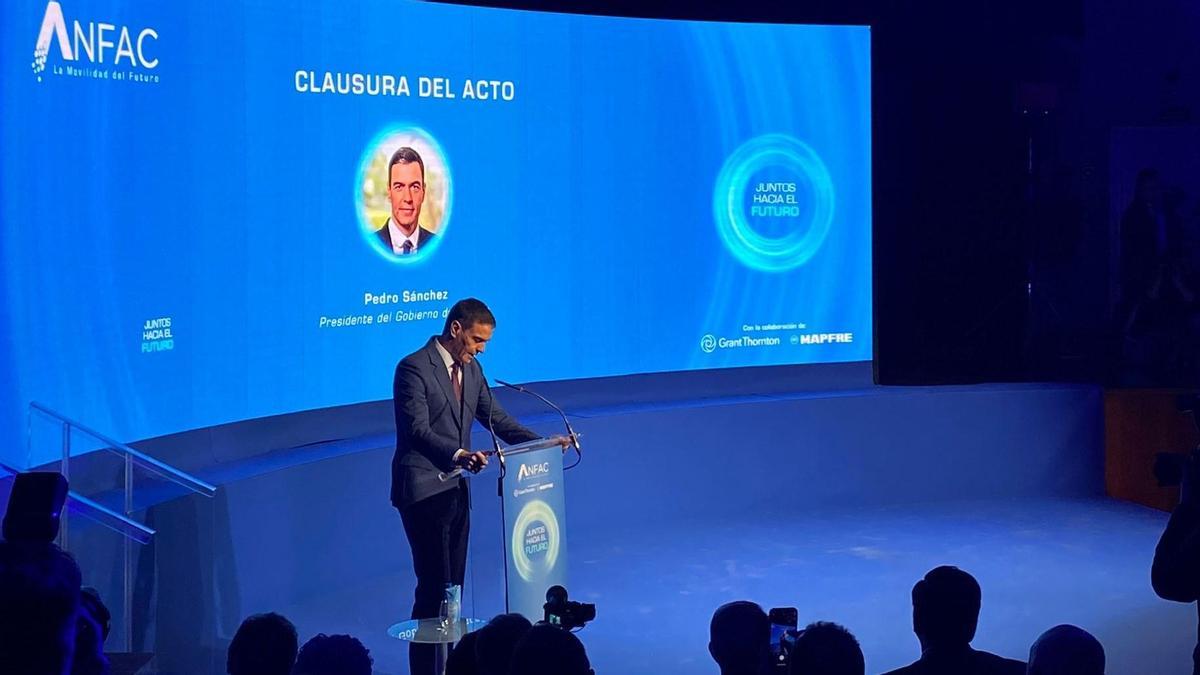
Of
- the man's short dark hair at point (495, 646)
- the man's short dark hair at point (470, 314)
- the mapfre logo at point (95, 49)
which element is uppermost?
the mapfre logo at point (95, 49)

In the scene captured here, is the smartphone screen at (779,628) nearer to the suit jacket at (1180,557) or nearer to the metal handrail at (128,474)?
the suit jacket at (1180,557)

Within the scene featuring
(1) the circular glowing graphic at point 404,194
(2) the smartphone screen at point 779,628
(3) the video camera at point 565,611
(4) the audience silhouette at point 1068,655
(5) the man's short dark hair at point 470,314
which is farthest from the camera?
(1) the circular glowing graphic at point 404,194

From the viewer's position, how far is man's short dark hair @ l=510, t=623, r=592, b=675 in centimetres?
242

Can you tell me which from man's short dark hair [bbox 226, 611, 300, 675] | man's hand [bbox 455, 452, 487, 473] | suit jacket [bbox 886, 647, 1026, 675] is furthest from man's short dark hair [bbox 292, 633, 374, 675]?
man's hand [bbox 455, 452, 487, 473]

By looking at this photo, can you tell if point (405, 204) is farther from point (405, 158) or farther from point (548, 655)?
point (548, 655)

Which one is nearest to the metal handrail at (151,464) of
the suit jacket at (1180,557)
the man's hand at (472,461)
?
the man's hand at (472,461)

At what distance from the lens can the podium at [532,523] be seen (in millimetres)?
5205

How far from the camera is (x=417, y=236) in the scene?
7.54 m

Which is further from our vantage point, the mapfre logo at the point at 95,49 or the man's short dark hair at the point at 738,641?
the mapfre logo at the point at 95,49

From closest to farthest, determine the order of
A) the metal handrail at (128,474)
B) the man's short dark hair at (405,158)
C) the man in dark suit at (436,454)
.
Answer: the metal handrail at (128,474), the man in dark suit at (436,454), the man's short dark hair at (405,158)

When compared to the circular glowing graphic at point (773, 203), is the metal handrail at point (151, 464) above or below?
below

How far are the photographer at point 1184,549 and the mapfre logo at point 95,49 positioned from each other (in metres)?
4.25

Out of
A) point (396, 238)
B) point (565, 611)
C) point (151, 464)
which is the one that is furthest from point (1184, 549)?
point (396, 238)

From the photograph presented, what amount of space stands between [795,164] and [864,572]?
10.2 feet
